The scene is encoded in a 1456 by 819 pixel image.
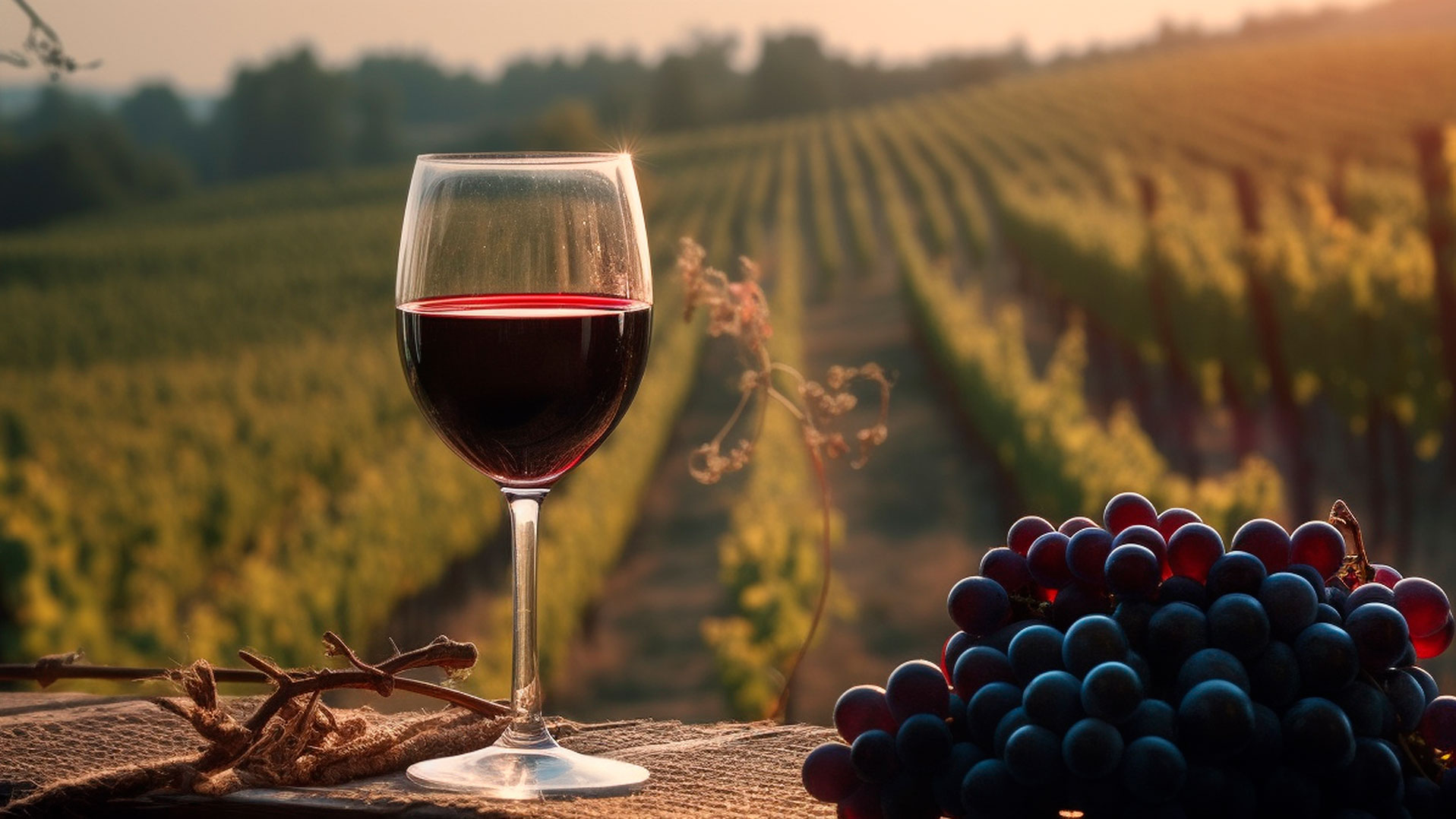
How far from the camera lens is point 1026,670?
3.17 ft

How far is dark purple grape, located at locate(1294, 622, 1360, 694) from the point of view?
0.93m

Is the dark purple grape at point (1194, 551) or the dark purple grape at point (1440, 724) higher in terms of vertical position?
the dark purple grape at point (1194, 551)

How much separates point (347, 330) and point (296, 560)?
1444 cm

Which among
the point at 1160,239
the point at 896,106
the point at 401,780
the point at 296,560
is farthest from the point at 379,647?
the point at 896,106

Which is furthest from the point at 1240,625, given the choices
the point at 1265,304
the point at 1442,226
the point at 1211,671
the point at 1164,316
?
the point at 1164,316

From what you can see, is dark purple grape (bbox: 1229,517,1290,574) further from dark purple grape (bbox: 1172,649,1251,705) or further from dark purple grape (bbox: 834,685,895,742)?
dark purple grape (bbox: 834,685,895,742)

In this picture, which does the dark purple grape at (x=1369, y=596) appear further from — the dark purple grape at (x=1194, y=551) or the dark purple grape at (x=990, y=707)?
the dark purple grape at (x=990, y=707)

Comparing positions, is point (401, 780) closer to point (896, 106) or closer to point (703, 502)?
point (703, 502)

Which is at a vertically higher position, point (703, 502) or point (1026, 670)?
point (1026, 670)

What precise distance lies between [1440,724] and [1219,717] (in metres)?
0.19

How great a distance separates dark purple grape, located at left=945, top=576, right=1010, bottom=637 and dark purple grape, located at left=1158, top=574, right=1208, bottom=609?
0.11 metres

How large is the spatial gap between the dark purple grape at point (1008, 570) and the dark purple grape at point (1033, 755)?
15cm

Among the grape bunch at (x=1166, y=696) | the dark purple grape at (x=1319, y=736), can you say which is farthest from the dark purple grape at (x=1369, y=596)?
the dark purple grape at (x=1319, y=736)

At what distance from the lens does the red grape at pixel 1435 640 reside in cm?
102
